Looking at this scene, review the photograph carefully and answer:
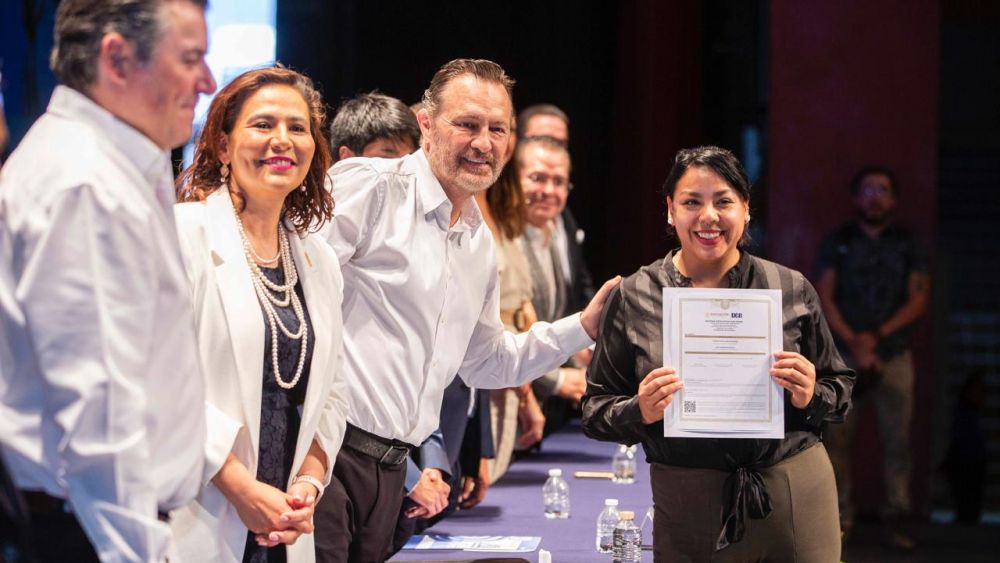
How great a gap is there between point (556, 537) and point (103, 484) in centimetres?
196

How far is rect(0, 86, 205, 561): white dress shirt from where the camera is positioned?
59.1 inches

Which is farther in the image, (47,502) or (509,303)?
(509,303)

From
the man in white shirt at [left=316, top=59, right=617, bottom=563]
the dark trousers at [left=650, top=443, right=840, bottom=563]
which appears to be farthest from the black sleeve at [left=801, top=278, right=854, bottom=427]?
the man in white shirt at [left=316, top=59, right=617, bottom=563]

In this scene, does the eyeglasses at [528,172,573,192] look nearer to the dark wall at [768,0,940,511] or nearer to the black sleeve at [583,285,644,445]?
the black sleeve at [583,285,644,445]

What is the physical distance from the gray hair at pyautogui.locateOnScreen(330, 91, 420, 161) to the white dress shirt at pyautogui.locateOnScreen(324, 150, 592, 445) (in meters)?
0.66

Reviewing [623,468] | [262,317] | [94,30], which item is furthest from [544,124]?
[94,30]

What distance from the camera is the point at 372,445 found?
2889 mm

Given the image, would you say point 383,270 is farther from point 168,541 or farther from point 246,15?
point 246,15

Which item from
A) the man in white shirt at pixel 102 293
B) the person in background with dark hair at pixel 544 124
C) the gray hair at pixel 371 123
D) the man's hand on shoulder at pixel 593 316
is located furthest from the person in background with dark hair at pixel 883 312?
the man in white shirt at pixel 102 293

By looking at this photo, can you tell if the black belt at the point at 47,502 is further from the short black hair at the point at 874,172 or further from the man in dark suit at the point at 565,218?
the short black hair at the point at 874,172

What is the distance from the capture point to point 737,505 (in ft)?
8.30

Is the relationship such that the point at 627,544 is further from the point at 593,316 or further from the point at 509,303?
the point at 509,303

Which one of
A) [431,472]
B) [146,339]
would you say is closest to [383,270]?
[431,472]

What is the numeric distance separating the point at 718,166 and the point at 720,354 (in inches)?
16.8
